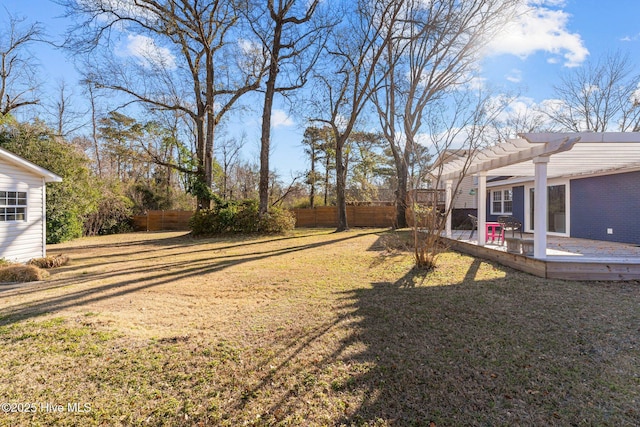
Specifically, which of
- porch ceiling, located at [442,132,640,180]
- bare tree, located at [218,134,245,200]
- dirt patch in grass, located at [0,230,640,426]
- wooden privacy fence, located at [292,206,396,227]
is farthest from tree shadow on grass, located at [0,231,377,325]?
bare tree, located at [218,134,245,200]

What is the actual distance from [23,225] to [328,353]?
400 inches

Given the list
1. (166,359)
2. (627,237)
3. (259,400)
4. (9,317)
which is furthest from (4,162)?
(627,237)

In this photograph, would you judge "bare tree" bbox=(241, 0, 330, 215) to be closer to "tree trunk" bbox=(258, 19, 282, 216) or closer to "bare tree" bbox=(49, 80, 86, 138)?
"tree trunk" bbox=(258, 19, 282, 216)

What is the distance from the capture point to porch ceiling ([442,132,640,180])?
5.31 m

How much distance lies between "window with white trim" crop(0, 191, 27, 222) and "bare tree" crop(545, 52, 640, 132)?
27788 mm

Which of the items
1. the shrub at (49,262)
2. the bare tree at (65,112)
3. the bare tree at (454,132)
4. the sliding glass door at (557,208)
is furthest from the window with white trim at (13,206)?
the sliding glass door at (557,208)

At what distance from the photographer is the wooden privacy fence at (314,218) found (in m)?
20.2

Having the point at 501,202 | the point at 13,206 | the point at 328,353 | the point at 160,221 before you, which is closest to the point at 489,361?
the point at 328,353

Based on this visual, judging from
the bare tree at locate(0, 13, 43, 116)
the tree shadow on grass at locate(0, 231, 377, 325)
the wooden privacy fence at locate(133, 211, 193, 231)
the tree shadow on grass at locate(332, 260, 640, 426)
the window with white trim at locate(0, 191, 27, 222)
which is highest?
the bare tree at locate(0, 13, 43, 116)

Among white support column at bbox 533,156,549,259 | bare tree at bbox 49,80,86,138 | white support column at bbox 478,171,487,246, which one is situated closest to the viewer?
white support column at bbox 533,156,549,259

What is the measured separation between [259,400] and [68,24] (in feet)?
53.4

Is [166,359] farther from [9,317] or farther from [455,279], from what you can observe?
[455,279]

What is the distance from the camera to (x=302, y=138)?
992 inches

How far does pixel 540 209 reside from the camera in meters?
5.81
